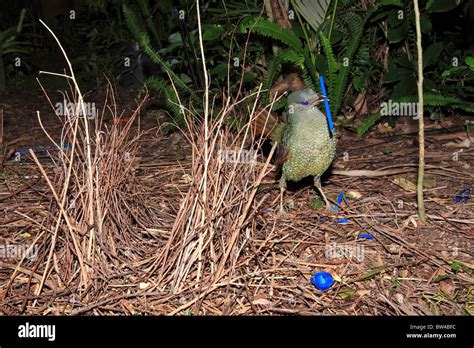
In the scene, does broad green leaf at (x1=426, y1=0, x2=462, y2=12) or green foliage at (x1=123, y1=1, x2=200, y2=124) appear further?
green foliage at (x1=123, y1=1, x2=200, y2=124)

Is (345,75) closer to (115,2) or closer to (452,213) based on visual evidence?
(452,213)

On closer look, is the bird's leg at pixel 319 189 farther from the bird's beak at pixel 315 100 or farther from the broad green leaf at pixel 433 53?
the broad green leaf at pixel 433 53

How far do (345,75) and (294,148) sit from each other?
1.47m

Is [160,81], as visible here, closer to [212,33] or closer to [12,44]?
[212,33]

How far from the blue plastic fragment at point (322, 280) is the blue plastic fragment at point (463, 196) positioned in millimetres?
1340

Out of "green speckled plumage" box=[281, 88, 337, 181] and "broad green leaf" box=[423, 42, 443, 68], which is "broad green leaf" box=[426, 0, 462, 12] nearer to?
"broad green leaf" box=[423, 42, 443, 68]

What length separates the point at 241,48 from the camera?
5.72 meters

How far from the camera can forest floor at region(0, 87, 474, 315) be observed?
276cm

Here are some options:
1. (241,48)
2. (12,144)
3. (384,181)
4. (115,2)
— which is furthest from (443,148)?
(115,2)

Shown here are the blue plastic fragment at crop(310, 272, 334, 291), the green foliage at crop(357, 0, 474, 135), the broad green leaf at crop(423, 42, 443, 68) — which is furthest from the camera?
the broad green leaf at crop(423, 42, 443, 68)

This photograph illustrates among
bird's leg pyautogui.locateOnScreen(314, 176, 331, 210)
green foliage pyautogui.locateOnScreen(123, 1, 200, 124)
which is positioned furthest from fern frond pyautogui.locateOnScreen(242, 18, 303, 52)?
bird's leg pyautogui.locateOnScreen(314, 176, 331, 210)

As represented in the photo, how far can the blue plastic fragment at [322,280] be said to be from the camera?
2.92m

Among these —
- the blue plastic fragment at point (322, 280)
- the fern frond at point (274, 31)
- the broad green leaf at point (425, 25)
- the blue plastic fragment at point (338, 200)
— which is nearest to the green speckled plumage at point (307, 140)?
the blue plastic fragment at point (338, 200)

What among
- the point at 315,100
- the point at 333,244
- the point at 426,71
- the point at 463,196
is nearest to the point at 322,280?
the point at 333,244
